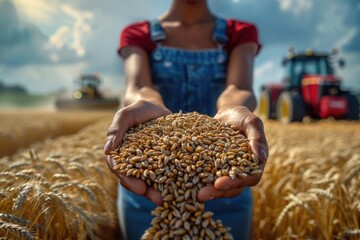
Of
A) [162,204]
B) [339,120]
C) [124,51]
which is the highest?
[124,51]

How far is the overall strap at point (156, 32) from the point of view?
3.01 meters

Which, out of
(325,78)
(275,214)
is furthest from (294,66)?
(275,214)

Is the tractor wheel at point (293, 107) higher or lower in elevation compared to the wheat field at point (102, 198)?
lower

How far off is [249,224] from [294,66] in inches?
459

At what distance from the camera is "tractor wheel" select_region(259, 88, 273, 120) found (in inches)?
623

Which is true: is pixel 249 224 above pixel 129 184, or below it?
below

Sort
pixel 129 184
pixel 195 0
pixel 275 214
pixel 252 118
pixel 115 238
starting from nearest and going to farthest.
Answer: pixel 129 184 < pixel 252 118 < pixel 195 0 < pixel 115 238 < pixel 275 214

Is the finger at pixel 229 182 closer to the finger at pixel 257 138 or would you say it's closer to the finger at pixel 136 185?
the finger at pixel 257 138

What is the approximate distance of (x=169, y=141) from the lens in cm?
212

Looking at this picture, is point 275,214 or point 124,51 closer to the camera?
point 124,51

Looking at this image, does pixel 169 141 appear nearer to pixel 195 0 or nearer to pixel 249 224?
pixel 249 224

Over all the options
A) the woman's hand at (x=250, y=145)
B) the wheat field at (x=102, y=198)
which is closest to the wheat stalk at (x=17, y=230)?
the wheat field at (x=102, y=198)

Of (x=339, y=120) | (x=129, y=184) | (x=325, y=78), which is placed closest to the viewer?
(x=129, y=184)

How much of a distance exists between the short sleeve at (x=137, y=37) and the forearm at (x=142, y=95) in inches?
14.6
